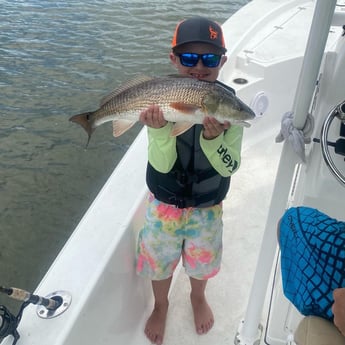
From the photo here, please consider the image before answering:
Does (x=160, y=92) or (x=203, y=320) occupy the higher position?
(x=160, y=92)

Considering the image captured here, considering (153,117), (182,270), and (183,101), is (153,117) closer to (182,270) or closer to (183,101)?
(183,101)

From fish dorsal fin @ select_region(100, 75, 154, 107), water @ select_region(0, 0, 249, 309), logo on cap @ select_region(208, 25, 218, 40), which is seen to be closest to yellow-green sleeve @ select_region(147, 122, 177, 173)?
fish dorsal fin @ select_region(100, 75, 154, 107)

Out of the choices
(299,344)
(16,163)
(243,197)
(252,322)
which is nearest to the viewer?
(299,344)

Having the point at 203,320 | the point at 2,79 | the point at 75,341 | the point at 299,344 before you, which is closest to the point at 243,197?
the point at 203,320

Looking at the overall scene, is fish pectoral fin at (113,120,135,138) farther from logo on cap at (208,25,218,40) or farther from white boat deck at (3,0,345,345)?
logo on cap at (208,25,218,40)

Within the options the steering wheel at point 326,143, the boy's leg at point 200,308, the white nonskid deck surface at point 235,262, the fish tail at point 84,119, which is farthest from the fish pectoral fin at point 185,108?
the white nonskid deck surface at point 235,262

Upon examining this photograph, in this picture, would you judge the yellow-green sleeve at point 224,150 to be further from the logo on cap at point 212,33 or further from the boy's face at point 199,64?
the logo on cap at point 212,33

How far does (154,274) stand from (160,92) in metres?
0.93

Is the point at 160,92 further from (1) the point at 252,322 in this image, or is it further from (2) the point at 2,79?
(2) the point at 2,79

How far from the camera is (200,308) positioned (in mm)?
2410

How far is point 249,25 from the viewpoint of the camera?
4.61 m

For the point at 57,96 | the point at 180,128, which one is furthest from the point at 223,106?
the point at 57,96

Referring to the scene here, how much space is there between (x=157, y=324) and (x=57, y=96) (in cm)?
456

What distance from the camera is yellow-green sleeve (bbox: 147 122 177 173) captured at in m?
1.92
